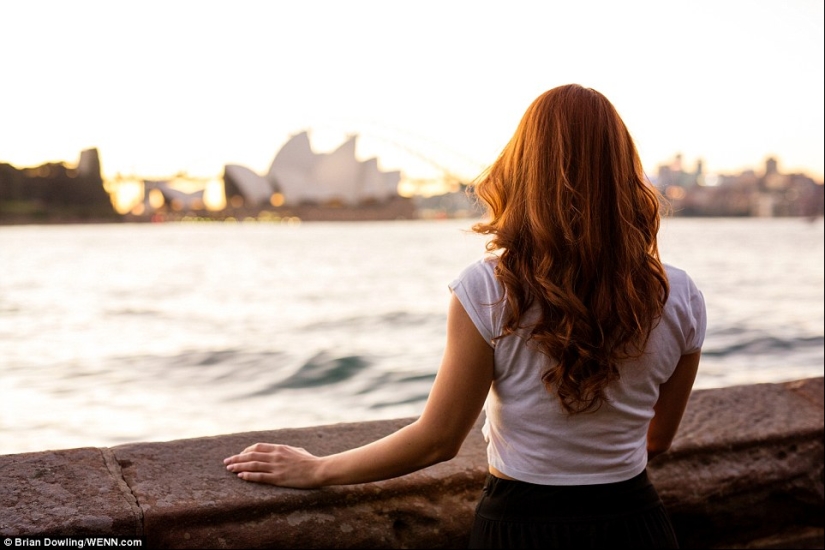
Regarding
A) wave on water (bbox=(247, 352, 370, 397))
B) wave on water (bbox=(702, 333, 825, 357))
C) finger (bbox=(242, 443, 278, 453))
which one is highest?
finger (bbox=(242, 443, 278, 453))

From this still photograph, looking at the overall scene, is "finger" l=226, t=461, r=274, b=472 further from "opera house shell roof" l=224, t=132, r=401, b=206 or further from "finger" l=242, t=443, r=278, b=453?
"opera house shell roof" l=224, t=132, r=401, b=206

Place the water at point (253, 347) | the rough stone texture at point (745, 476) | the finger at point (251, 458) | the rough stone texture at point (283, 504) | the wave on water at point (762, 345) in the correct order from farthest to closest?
the wave on water at point (762, 345) < the water at point (253, 347) < the rough stone texture at point (745, 476) < the finger at point (251, 458) < the rough stone texture at point (283, 504)

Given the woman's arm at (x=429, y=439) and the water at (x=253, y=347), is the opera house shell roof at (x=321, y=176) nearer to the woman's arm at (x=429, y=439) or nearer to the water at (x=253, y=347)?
the water at (x=253, y=347)

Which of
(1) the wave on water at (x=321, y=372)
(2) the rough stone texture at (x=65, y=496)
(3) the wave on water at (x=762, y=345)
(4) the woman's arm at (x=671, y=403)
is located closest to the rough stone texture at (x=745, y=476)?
(4) the woman's arm at (x=671, y=403)

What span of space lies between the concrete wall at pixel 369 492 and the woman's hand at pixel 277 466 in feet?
0.06

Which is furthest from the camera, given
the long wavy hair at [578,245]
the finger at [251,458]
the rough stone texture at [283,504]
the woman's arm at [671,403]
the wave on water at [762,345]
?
the wave on water at [762,345]

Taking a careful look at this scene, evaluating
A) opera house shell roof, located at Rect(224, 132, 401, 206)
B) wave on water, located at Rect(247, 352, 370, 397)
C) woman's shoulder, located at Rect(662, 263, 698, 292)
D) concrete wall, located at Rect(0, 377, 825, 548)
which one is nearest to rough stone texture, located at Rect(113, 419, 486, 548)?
concrete wall, located at Rect(0, 377, 825, 548)

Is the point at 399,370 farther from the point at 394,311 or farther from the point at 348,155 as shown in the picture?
the point at 348,155

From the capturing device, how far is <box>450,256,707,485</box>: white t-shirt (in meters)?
1.14

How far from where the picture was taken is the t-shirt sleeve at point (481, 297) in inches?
42.2

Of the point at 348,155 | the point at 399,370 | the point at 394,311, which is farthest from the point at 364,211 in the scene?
the point at 399,370

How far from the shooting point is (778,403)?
2076mm

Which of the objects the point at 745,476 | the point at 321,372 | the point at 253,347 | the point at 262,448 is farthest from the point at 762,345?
the point at 262,448

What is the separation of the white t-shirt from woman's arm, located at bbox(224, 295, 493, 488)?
4 cm
